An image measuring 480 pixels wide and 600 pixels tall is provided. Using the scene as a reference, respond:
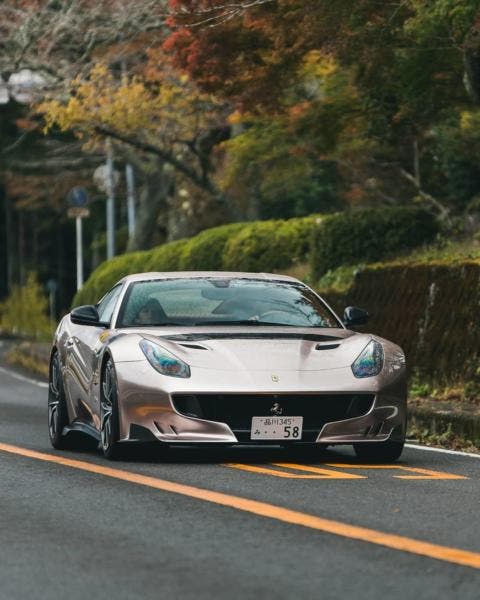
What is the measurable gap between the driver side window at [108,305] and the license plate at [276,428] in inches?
75.7

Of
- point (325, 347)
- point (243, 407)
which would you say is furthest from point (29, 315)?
point (243, 407)

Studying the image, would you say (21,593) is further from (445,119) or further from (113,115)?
(113,115)

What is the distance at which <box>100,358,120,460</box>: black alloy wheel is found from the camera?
11938mm

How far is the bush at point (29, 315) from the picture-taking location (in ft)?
150

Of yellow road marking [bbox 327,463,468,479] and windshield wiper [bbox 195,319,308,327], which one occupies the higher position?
windshield wiper [bbox 195,319,308,327]

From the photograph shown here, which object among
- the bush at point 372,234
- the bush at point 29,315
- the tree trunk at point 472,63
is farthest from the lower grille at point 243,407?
the bush at point 29,315

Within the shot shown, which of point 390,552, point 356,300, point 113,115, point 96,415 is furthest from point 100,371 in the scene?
point 113,115

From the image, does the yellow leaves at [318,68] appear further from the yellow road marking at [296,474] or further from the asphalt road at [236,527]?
the yellow road marking at [296,474]

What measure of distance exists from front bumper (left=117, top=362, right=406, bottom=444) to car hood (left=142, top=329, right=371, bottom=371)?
0.29ft

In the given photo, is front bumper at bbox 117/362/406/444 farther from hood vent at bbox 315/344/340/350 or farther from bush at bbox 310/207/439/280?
bush at bbox 310/207/439/280

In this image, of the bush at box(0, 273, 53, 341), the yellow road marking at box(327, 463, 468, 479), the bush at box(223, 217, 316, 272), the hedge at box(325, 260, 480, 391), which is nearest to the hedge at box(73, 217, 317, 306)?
the bush at box(223, 217, 316, 272)

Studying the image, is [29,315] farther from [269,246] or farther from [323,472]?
[323,472]

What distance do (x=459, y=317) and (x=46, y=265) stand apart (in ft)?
234

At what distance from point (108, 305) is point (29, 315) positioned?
33928 millimetres
